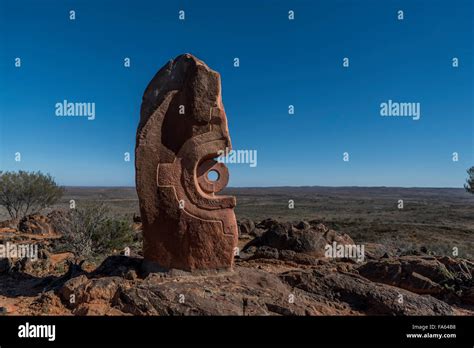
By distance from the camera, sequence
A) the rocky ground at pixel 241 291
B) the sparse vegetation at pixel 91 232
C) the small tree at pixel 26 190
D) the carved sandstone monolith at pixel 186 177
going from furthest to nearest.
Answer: the small tree at pixel 26 190 < the sparse vegetation at pixel 91 232 < the carved sandstone monolith at pixel 186 177 < the rocky ground at pixel 241 291

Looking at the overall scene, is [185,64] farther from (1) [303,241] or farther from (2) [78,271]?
(1) [303,241]

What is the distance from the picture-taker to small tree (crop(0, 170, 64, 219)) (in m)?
21.2

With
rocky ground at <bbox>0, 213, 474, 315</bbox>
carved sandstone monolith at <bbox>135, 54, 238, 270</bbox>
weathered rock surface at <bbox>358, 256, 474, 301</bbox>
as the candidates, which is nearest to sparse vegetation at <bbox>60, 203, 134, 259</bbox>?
rocky ground at <bbox>0, 213, 474, 315</bbox>

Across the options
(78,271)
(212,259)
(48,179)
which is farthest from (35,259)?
(48,179)

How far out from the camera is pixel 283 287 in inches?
283

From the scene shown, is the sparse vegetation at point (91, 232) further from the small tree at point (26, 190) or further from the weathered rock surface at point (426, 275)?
the small tree at point (26, 190)

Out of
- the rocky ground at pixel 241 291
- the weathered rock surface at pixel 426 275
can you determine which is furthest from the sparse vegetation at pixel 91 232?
the weathered rock surface at pixel 426 275

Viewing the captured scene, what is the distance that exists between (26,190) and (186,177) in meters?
18.3

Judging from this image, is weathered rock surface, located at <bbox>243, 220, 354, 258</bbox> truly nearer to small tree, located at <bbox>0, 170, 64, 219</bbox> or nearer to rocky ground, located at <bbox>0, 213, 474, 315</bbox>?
rocky ground, located at <bbox>0, 213, 474, 315</bbox>

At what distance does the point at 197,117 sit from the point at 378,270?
5.75m

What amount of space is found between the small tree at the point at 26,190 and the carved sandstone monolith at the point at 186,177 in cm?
1735

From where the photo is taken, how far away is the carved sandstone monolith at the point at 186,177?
288 inches

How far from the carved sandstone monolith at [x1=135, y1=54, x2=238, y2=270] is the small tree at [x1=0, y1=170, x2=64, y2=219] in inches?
683

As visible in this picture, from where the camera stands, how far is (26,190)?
21703 millimetres
